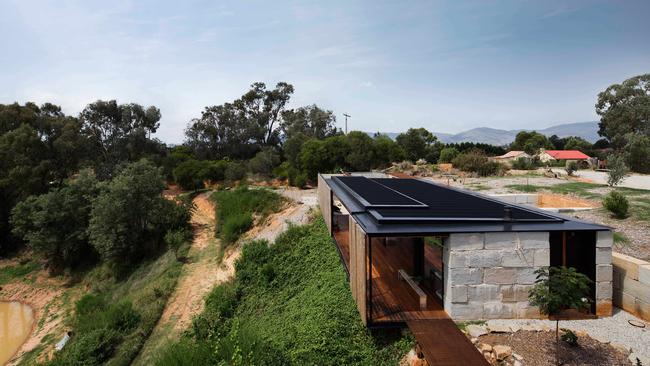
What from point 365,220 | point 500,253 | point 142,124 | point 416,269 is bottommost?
point 416,269

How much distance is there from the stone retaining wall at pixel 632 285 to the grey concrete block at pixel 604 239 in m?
0.64

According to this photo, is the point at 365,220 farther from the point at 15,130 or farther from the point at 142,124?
the point at 142,124

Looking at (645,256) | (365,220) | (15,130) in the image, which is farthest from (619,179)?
(15,130)

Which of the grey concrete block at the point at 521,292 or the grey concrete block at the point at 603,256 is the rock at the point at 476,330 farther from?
the grey concrete block at the point at 603,256

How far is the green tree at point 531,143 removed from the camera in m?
55.5

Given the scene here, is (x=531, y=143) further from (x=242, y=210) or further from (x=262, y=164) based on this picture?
(x=242, y=210)

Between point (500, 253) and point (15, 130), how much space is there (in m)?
31.1

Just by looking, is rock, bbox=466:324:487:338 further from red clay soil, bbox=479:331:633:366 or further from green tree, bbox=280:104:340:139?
green tree, bbox=280:104:340:139

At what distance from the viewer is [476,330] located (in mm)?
5891

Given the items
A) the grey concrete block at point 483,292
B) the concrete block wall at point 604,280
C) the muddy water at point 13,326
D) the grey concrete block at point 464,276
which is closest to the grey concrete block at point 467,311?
the grey concrete block at point 483,292

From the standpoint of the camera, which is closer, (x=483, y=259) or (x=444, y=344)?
(x=444, y=344)

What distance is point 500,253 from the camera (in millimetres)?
6281

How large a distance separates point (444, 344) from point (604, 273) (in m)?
3.35

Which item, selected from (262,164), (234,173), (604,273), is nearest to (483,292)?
(604,273)
